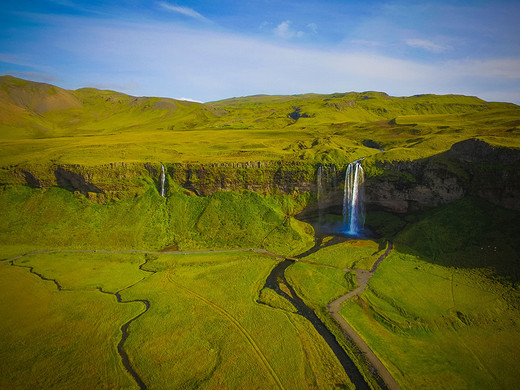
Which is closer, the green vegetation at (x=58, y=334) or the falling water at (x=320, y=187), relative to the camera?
the green vegetation at (x=58, y=334)

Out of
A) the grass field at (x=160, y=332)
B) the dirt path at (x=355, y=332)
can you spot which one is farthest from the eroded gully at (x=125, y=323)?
the dirt path at (x=355, y=332)

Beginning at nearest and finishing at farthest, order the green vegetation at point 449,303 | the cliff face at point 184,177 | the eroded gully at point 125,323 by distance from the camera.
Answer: the eroded gully at point 125,323
the green vegetation at point 449,303
the cliff face at point 184,177

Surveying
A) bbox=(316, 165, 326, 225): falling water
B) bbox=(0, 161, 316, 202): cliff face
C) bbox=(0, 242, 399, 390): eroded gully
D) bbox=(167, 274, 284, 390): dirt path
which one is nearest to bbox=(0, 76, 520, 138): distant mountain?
bbox=(0, 161, 316, 202): cliff face

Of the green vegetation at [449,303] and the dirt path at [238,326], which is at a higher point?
the green vegetation at [449,303]

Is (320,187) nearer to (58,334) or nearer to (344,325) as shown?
(344,325)

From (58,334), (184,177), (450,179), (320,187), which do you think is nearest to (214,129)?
(184,177)

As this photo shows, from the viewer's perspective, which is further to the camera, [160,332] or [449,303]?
[449,303]

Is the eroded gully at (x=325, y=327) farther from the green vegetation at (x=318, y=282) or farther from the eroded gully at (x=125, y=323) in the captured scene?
the green vegetation at (x=318, y=282)
